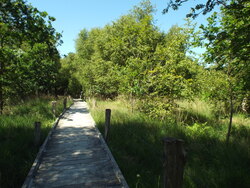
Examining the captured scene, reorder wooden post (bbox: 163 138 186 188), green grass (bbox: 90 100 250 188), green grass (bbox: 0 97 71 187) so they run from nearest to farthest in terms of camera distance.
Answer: wooden post (bbox: 163 138 186 188) → green grass (bbox: 90 100 250 188) → green grass (bbox: 0 97 71 187)

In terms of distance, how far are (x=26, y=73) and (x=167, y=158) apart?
37.2 feet

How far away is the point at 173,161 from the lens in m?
1.66

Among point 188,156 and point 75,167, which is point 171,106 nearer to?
point 188,156

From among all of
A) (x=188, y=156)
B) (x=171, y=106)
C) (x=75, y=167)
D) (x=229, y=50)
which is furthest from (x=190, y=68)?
(x=75, y=167)

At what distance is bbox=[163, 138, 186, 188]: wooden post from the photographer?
5.38 ft

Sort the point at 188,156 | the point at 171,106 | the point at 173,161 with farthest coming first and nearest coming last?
the point at 171,106
the point at 188,156
the point at 173,161

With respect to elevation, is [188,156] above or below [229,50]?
below

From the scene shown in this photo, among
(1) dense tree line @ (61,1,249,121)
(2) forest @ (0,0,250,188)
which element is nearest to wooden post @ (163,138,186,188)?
(2) forest @ (0,0,250,188)

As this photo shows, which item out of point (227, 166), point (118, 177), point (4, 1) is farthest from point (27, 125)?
point (227, 166)

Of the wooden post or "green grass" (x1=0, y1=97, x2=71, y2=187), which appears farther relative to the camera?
"green grass" (x1=0, y1=97, x2=71, y2=187)

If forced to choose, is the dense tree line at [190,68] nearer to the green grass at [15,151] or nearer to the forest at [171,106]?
the forest at [171,106]

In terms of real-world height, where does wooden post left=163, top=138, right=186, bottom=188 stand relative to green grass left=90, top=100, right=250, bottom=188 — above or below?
above

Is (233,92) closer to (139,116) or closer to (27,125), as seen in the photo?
(139,116)

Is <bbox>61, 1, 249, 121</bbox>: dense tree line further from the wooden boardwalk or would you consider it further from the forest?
the wooden boardwalk
